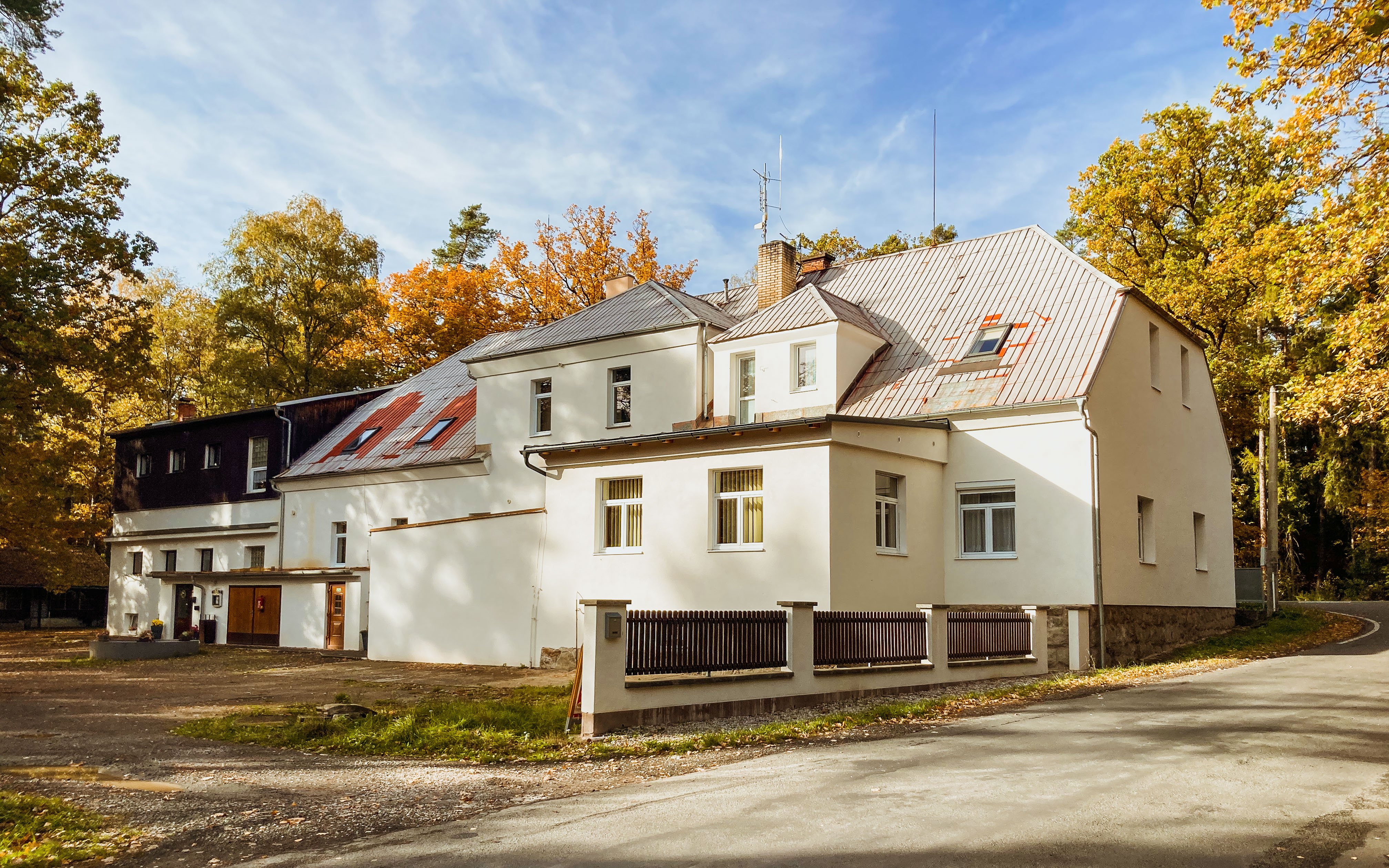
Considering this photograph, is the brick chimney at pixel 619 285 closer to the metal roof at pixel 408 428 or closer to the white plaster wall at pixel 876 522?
the metal roof at pixel 408 428

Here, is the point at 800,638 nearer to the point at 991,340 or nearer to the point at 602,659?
the point at 602,659

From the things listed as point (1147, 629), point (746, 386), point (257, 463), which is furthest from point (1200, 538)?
point (257, 463)

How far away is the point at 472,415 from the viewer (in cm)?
3105

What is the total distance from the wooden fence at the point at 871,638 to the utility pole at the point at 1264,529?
17.5 meters

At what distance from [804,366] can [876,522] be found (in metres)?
5.26

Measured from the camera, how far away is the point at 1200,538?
25.8 m

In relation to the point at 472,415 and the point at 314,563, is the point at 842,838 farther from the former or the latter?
the point at 314,563

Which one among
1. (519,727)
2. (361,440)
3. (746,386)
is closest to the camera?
(519,727)

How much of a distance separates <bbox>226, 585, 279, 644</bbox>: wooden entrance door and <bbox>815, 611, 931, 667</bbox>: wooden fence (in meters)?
21.2

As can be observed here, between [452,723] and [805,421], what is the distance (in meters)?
8.44

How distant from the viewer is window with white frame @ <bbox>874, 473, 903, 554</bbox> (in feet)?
65.5

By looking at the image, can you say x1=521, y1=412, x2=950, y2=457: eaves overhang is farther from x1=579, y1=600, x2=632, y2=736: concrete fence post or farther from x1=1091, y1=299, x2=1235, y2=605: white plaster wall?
x1=579, y1=600, x2=632, y2=736: concrete fence post

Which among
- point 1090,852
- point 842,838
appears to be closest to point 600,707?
point 842,838

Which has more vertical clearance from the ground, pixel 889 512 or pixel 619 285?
pixel 619 285
